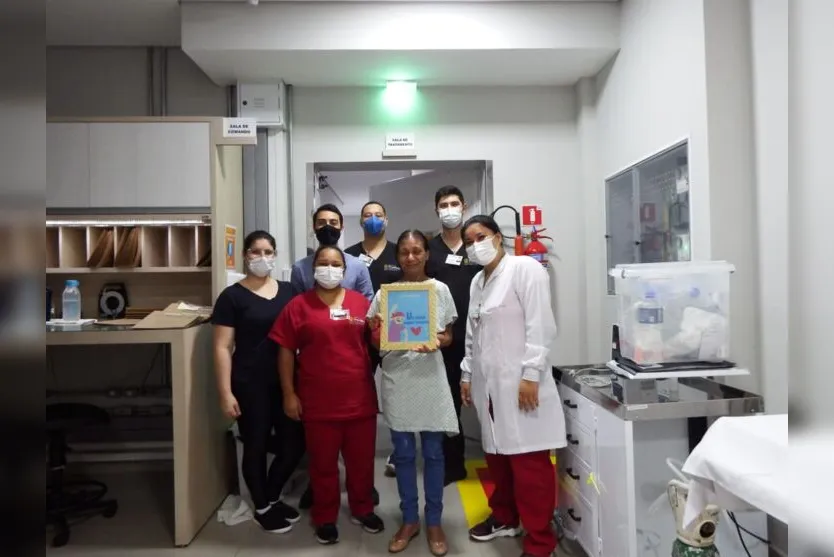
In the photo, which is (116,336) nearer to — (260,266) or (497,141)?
(260,266)

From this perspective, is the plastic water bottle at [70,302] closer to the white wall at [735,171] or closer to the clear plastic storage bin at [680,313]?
the clear plastic storage bin at [680,313]

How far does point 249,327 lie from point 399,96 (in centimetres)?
200

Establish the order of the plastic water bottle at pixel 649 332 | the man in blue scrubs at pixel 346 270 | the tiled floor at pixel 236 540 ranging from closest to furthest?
the plastic water bottle at pixel 649 332
the tiled floor at pixel 236 540
the man in blue scrubs at pixel 346 270

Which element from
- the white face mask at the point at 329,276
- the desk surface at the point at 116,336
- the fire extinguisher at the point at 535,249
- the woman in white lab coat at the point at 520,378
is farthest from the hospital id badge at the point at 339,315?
the fire extinguisher at the point at 535,249

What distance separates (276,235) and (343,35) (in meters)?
1.39

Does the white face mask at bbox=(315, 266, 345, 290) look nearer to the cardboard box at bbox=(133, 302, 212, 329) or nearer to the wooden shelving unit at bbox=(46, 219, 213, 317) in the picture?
the cardboard box at bbox=(133, 302, 212, 329)

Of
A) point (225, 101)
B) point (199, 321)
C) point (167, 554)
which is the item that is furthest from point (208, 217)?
point (167, 554)

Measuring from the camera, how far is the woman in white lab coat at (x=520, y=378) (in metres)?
1.95

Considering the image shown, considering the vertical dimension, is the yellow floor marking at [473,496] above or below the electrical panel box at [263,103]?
below

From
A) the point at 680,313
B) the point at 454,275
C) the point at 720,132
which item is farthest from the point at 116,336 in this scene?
the point at 720,132

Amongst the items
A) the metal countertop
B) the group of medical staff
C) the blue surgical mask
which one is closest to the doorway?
the blue surgical mask

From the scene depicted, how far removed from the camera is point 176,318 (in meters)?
2.44

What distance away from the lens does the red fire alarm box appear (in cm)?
331

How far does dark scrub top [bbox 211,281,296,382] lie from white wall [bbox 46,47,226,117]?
5.88 ft
